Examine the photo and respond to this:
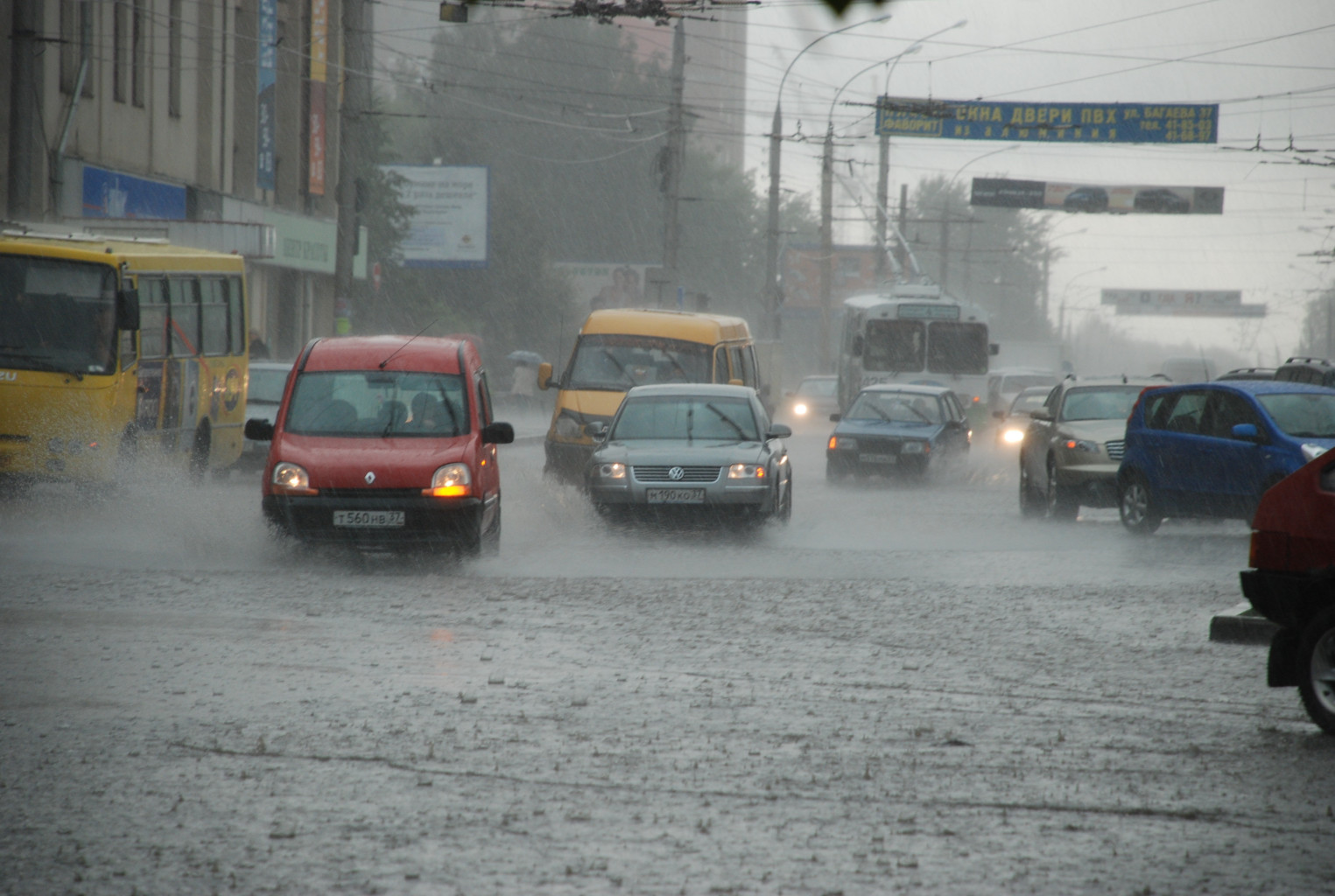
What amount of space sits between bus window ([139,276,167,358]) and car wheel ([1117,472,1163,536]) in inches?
392

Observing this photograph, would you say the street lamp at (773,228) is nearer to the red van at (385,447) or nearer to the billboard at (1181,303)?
the red van at (385,447)

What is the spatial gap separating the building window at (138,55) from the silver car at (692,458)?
18152 mm

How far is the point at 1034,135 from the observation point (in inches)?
1756

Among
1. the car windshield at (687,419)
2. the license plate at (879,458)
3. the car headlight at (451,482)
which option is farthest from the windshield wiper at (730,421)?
the license plate at (879,458)

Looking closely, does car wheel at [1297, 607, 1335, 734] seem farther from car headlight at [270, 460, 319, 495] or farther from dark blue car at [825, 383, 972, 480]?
dark blue car at [825, 383, 972, 480]

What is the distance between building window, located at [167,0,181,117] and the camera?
1377 inches

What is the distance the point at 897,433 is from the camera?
2581cm

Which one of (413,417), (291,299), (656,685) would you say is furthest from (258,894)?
(291,299)

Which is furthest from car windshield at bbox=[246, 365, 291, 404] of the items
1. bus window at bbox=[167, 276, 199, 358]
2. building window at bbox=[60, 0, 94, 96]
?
building window at bbox=[60, 0, 94, 96]

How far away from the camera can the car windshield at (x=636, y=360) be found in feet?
76.5

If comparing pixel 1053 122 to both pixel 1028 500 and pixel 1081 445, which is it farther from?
pixel 1081 445

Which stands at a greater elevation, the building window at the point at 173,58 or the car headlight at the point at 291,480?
the building window at the point at 173,58

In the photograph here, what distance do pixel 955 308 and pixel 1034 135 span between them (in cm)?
738

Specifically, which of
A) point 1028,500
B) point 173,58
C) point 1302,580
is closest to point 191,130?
point 173,58
